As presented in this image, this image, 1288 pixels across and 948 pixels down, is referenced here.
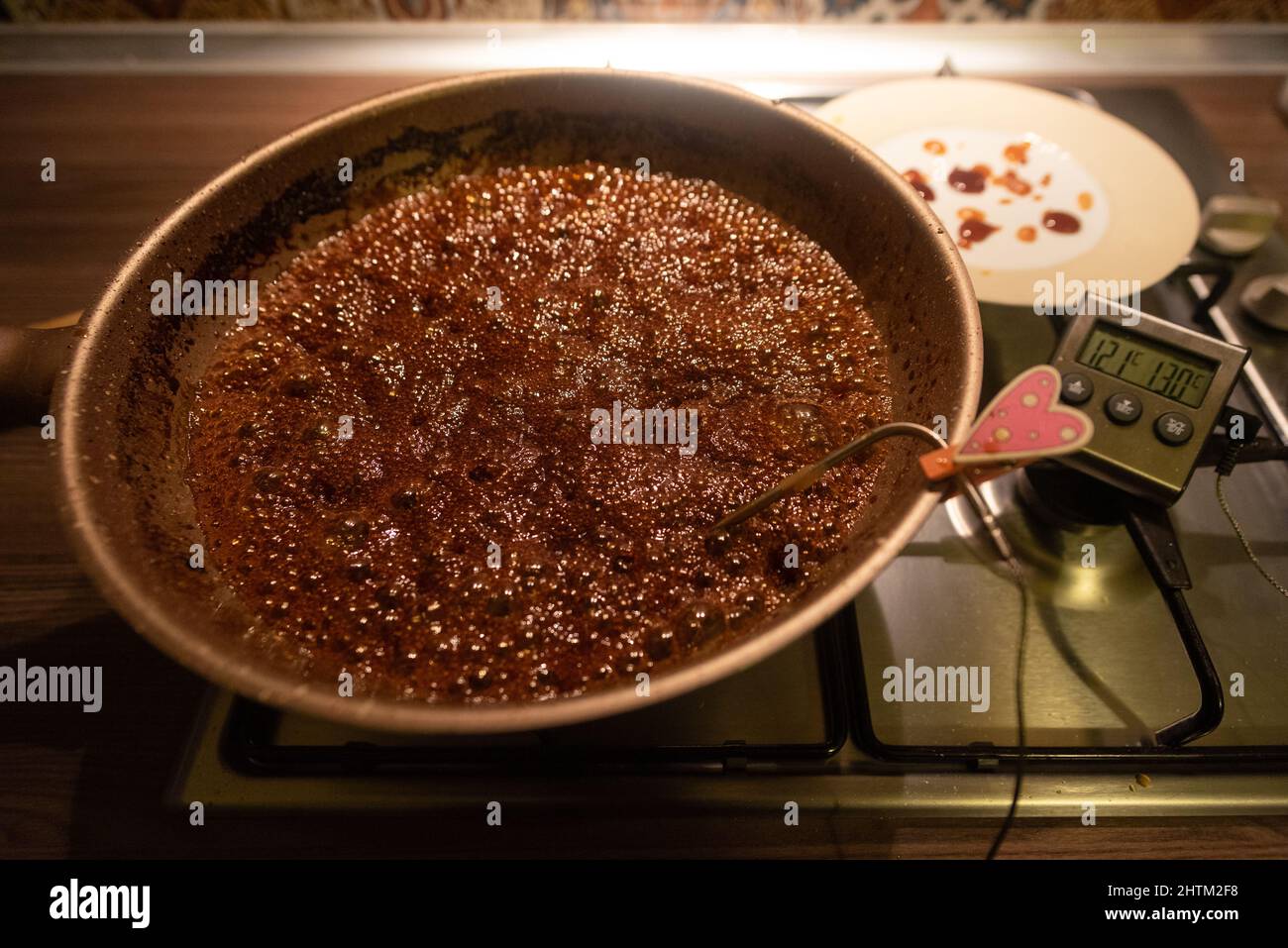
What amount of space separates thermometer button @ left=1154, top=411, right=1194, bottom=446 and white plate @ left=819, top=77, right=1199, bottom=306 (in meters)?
0.29

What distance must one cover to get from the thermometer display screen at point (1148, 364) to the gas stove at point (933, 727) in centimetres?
16

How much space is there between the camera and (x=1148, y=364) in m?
0.79

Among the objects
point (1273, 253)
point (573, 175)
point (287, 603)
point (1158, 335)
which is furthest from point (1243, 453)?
point (287, 603)

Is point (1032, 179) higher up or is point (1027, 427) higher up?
point (1032, 179)

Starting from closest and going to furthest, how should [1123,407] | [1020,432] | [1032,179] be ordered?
[1020,432] < [1123,407] < [1032,179]

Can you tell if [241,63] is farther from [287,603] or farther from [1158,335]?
[1158,335]

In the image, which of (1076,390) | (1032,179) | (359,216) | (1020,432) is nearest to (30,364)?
(359,216)

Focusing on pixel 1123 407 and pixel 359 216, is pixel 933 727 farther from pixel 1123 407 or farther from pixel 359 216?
pixel 359 216

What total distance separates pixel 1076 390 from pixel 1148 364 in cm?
9

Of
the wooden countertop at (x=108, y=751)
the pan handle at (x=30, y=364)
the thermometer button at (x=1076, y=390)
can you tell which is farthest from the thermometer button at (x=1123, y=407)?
the pan handle at (x=30, y=364)

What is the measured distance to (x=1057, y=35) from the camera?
4.83 ft

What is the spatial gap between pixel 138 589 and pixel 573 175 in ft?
2.27
